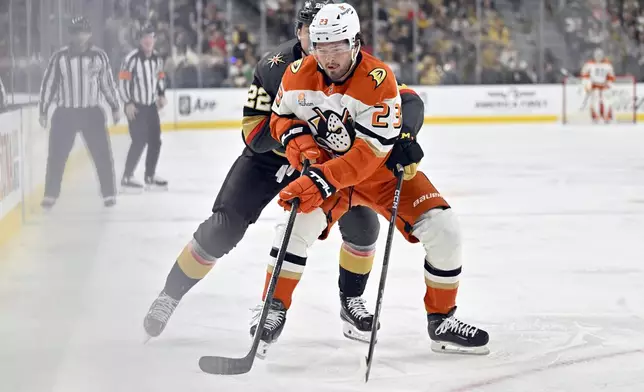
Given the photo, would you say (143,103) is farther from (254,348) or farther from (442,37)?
(442,37)

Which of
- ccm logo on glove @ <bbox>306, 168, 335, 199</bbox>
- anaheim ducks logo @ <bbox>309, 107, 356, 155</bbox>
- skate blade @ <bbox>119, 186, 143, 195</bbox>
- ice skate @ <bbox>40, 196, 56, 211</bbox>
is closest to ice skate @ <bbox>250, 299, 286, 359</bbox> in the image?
ccm logo on glove @ <bbox>306, 168, 335, 199</bbox>

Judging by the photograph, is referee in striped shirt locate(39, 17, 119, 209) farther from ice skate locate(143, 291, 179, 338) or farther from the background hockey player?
the background hockey player

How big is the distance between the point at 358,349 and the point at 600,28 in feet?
41.6

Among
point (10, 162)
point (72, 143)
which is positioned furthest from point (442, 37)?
point (10, 162)

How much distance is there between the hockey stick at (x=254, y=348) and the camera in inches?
101

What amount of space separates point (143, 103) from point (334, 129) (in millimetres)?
4883

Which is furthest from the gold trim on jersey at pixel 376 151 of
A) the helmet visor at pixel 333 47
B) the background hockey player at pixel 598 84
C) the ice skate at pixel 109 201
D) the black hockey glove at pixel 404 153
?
the background hockey player at pixel 598 84

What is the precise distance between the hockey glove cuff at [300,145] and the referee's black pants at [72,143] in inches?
53.7

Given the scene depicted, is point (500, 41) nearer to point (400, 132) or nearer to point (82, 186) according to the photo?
point (82, 186)

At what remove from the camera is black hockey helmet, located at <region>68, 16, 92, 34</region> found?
420cm

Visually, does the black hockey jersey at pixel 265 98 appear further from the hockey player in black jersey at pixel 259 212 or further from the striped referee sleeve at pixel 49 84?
the striped referee sleeve at pixel 49 84

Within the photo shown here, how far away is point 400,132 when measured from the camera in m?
2.78

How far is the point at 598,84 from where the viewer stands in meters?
14.1

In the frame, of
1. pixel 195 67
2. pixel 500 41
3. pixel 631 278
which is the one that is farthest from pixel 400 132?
pixel 500 41
